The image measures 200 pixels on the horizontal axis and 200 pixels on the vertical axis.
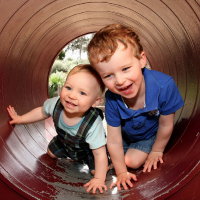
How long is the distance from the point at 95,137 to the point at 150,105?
21.7 inches

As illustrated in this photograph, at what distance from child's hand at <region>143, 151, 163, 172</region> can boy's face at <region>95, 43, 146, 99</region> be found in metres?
Result: 0.71

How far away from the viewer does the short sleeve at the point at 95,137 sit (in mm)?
2074

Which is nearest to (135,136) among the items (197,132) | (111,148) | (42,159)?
(111,148)

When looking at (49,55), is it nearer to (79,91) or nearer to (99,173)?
(79,91)

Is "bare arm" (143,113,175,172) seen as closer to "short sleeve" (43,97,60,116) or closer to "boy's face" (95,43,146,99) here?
"boy's face" (95,43,146,99)

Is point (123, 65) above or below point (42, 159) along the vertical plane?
above

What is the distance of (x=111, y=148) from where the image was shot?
2129 millimetres

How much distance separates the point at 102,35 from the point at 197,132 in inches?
39.7

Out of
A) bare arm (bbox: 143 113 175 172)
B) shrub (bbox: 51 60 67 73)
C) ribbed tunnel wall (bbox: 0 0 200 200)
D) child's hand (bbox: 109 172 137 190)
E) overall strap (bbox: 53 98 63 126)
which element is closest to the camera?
ribbed tunnel wall (bbox: 0 0 200 200)

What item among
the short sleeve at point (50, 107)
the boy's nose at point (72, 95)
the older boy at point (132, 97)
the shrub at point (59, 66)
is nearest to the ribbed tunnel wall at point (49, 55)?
the older boy at point (132, 97)

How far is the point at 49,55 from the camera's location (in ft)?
12.0

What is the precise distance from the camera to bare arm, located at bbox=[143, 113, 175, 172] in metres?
2.06

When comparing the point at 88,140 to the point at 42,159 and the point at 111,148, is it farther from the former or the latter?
the point at 42,159

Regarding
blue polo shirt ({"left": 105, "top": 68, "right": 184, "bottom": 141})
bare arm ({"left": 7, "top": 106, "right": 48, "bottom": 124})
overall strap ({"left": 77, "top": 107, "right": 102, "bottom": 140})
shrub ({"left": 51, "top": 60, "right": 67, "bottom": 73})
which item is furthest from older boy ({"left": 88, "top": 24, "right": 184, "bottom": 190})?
shrub ({"left": 51, "top": 60, "right": 67, "bottom": 73})
